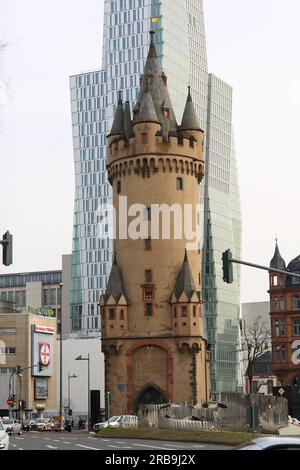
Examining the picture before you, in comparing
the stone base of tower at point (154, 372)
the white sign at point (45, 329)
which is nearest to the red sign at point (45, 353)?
the white sign at point (45, 329)

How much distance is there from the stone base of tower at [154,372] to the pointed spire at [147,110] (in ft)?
62.9

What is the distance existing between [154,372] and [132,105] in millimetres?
107111

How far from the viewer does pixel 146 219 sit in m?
76.7

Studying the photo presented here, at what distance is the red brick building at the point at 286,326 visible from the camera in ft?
382

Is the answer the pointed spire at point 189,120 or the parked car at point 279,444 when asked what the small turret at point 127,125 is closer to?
the pointed spire at point 189,120

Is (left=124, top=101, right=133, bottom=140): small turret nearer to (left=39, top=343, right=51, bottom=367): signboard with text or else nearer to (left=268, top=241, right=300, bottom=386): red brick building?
(left=268, top=241, right=300, bottom=386): red brick building

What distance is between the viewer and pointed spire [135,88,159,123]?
79644 mm

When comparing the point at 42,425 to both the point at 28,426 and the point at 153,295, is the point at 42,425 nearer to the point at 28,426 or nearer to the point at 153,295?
the point at 28,426

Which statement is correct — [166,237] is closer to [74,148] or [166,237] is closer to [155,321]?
[155,321]

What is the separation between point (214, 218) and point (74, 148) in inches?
1393

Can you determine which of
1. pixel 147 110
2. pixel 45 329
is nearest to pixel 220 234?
pixel 45 329

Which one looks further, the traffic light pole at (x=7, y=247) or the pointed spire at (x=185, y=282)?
the pointed spire at (x=185, y=282)

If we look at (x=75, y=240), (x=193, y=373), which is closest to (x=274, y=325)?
(x=193, y=373)

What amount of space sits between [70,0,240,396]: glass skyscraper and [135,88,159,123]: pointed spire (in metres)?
85.1
